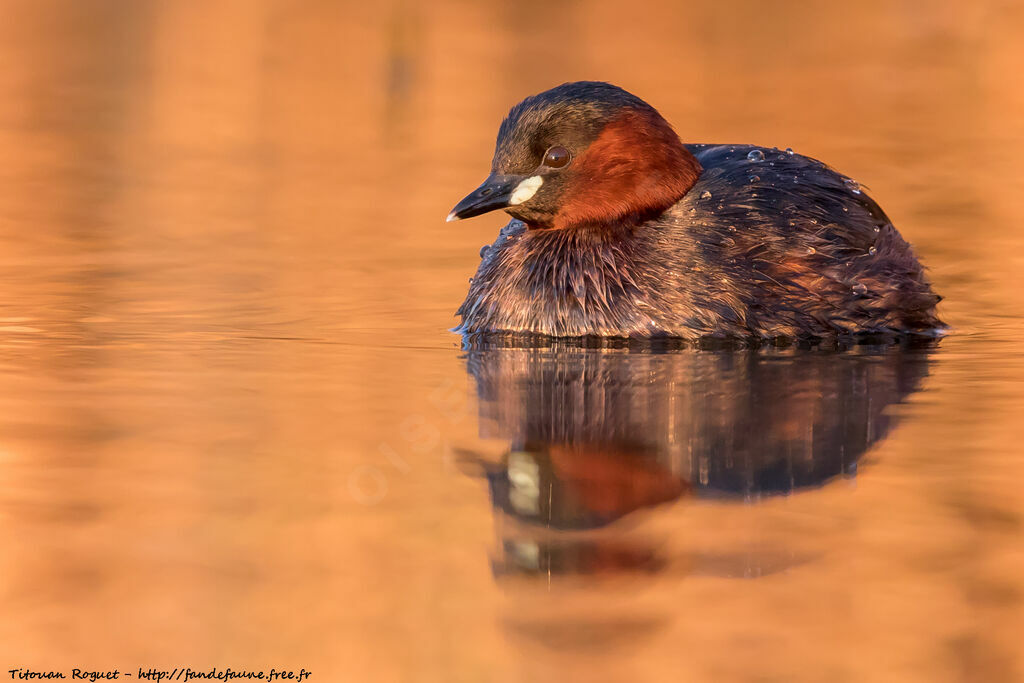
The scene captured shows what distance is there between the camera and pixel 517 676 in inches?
133

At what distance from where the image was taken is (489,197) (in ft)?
26.4

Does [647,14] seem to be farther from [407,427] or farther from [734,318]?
[407,427]

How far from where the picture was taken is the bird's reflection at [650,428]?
463cm

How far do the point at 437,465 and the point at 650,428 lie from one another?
0.90m

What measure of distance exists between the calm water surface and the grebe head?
0.83m

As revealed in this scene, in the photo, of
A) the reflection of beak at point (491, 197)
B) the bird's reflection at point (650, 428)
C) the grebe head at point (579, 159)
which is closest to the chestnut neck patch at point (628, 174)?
the grebe head at point (579, 159)

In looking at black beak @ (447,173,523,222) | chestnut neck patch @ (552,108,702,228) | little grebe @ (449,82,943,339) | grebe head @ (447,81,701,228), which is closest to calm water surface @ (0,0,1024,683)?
little grebe @ (449,82,943,339)

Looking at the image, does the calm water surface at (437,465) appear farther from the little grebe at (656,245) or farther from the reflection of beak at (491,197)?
the reflection of beak at (491,197)

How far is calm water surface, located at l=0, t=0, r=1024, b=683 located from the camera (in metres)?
3.65

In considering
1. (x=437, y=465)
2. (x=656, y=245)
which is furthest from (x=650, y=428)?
(x=656, y=245)

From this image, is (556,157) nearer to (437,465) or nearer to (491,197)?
(491,197)

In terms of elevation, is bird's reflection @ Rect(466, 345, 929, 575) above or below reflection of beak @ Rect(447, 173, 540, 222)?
below

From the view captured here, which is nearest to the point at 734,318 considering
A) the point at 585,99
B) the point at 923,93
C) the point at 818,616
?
the point at 585,99

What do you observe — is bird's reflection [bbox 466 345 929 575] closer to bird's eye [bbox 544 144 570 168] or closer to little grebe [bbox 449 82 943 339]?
little grebe [bbox 449 82 943 339]
